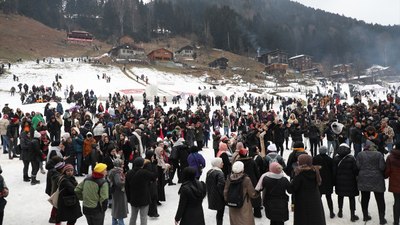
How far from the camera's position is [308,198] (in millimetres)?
5160

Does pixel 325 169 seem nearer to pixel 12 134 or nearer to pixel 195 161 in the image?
pixel 195 161

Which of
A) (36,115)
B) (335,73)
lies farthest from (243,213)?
(335,73)

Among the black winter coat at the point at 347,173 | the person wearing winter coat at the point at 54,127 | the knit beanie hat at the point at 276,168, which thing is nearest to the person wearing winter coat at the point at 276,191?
the knit beanie hat at the point at 276,168

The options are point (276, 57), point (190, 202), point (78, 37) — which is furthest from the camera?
point (276, 57)

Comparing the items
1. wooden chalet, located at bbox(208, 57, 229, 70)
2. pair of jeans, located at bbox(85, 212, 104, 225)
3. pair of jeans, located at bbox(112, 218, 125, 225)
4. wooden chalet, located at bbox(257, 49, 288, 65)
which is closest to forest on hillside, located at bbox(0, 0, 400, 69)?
wooden chalet, located at bbox(257, 49, 288, 65)

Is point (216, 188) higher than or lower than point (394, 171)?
lower

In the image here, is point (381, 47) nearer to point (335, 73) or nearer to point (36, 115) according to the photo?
point (335, 73)

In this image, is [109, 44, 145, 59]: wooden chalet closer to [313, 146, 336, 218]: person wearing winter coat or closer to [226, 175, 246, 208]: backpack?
[313, 146, 336, 218]: person wearing winter coat

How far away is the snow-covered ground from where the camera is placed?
7.23m

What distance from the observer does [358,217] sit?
6883 mm

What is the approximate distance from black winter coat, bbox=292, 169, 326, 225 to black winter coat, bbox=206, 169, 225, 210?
3.99 feet

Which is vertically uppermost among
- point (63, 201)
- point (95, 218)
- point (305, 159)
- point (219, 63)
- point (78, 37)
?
point (78, 37)

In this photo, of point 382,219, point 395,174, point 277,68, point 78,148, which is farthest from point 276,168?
point 277,68

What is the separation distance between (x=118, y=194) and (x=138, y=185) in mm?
560
